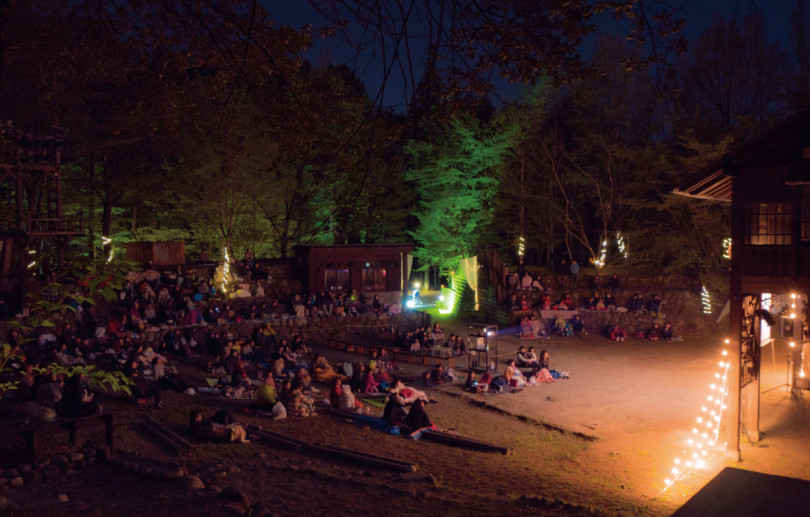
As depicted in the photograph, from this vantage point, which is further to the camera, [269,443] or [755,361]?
[755,361]

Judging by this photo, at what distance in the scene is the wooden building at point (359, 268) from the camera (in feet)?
97.5

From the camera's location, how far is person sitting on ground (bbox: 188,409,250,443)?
10758 mm

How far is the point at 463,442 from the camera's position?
11.9 metres

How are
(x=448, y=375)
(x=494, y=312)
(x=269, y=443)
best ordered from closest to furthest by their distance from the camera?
(x=269, y=443) < (x=448, y=375) < (x=494, y=312)

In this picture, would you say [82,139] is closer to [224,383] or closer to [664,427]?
[224,383]

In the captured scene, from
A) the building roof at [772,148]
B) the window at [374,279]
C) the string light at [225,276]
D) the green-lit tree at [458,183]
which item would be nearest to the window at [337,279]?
the window at [374,279]

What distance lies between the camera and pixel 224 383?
16000mm

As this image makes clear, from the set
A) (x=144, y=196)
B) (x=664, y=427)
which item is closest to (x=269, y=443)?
(x=664, y=427)

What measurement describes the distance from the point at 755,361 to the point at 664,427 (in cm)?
250

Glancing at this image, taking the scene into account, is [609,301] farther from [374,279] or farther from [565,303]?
[374,279]

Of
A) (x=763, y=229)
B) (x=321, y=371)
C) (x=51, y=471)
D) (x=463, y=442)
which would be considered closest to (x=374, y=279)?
(x=321, y=371)

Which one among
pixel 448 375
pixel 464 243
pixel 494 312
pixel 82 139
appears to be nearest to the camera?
pixel 448 375

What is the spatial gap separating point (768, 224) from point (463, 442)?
7.47 meters

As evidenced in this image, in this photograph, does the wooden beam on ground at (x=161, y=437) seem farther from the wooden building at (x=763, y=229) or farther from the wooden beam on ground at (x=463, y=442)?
the wooden building at (x=763, y=229)
